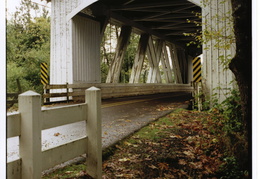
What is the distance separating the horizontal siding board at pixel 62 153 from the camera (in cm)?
176

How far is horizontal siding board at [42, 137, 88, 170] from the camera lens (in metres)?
1.76

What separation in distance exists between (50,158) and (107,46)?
1683 centimetres

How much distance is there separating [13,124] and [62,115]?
1.55 ft

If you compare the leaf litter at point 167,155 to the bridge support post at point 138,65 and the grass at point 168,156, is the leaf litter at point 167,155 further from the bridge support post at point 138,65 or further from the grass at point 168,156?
the bridge support post at point 138,65

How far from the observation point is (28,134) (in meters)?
1.57

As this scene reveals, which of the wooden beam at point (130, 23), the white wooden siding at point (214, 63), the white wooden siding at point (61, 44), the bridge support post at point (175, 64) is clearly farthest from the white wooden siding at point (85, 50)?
the bridge support post at point (175, 64)

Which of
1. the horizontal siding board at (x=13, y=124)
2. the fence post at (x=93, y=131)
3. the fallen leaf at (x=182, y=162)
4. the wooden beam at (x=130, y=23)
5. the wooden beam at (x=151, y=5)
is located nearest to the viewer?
the horizontal siding board at (x=13, y=124)

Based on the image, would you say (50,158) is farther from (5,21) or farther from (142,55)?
(142,55)

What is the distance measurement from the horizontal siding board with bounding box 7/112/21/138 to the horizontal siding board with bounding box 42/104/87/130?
0.20m

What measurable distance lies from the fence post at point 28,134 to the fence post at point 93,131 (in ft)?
2.30

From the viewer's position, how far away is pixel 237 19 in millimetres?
2012

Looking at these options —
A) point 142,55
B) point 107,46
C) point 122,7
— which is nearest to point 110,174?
point 122,7

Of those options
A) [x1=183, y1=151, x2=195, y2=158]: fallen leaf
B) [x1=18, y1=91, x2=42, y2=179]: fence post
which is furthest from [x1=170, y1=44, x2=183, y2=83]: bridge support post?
[x1=18, y1=91, x2=42, y2=179]: fence post

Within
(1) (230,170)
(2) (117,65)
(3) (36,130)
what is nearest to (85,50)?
(2) (117,65)
